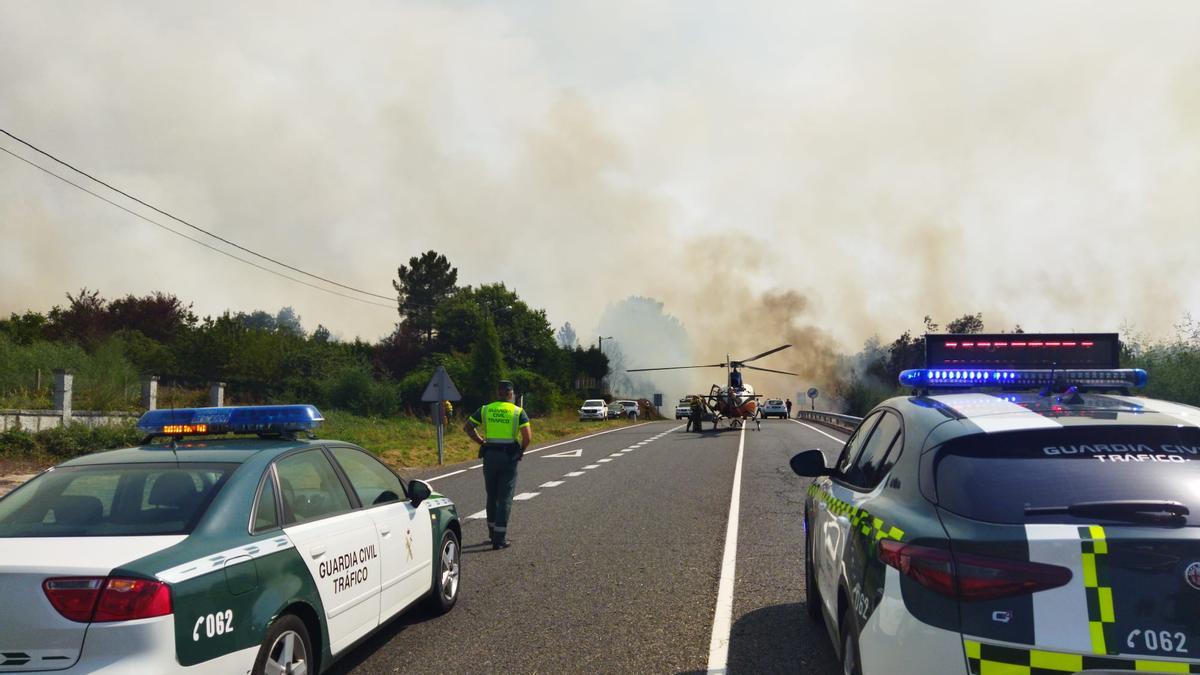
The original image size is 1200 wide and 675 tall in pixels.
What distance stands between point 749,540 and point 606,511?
2.89 meters

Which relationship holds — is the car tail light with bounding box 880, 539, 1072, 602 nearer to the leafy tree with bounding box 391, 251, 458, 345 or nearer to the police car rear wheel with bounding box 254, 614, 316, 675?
the police car rear wheel with bounding box 254, 614, 316, 675

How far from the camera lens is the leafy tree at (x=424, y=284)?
320 feet

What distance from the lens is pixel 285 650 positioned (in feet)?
14.4

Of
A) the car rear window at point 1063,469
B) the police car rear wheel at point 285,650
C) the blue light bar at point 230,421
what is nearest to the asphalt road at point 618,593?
the police car rear wheel at point 285,650

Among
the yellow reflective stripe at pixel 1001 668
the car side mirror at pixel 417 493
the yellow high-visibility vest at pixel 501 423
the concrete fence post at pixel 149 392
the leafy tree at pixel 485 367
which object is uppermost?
the leafy tree at pixel 485 367

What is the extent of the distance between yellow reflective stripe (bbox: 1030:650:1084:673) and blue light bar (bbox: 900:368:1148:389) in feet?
6.48

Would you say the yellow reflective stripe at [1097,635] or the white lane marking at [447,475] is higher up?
the yellow reflective stripe at [1097,635]

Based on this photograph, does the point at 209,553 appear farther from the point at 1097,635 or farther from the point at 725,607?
the point at 725,607

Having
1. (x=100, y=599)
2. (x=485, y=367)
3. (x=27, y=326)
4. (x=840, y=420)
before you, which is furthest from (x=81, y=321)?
(x=100, y=599)

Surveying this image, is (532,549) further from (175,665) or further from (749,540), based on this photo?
(175,665)

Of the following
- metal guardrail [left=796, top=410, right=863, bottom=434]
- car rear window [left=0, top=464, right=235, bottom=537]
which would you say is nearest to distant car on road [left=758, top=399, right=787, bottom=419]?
metal guardrail [left=796, top=410, right=863, bottom=434]

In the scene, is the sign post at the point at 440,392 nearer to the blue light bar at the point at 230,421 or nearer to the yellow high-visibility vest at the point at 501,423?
the yellow high-visibility vest at the point at 501,423

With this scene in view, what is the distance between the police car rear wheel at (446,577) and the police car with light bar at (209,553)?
0.33 metres

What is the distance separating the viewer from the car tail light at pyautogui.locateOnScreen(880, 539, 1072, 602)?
10.1 feet
